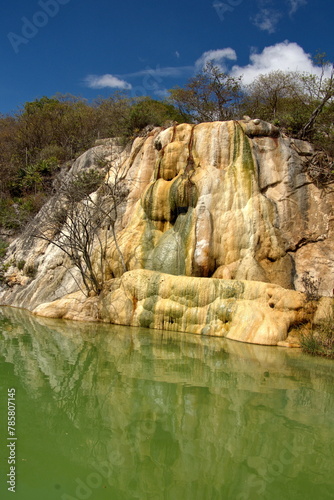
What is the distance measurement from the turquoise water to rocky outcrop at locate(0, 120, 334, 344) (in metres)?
4.82

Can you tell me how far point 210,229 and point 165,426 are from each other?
1109cm

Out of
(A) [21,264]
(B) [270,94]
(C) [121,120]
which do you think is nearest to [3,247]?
(A) [21,264]

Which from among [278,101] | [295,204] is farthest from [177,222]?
[278,101]

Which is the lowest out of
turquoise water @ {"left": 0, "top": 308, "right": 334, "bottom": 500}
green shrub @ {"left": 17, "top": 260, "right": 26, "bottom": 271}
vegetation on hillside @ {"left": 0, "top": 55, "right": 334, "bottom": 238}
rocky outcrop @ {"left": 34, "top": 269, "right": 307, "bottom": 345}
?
turquoise water @ {"left": 0, "top": 308, "right": 334, "bottom": 500}

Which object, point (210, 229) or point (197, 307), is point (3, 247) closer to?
point (210, 229)

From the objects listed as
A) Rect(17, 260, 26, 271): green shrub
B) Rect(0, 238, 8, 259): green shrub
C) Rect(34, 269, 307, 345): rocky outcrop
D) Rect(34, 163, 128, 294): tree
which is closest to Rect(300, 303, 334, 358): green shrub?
Rect(34, 269, 307, 345): rocky outcrop

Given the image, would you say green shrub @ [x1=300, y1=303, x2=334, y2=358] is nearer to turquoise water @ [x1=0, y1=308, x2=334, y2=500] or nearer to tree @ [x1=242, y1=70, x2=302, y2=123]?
turquoise water @ [x1=0, y1=308, x2=334, y2=500]

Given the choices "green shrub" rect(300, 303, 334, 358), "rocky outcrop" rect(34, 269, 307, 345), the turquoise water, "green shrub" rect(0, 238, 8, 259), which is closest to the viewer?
the turquoise water

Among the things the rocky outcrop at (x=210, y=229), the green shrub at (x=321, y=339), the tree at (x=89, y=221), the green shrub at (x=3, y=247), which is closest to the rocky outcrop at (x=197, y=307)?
the rocky outcrop at (x=210, y=229)

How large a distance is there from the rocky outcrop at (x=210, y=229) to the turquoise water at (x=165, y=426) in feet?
15.8

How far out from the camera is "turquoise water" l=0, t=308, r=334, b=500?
3.85 m

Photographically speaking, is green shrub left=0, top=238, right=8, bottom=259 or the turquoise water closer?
the turquoise water

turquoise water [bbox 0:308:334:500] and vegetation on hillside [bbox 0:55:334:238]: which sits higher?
vegetation on hillside [bbox 0:55:334:238]

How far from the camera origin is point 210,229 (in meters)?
15.7
